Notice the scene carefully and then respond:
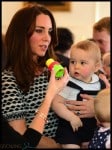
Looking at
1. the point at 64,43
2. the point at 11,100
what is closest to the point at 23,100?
the point at 11,100

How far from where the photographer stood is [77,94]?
5.62 ft

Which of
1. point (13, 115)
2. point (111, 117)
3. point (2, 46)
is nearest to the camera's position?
point (2, 46)

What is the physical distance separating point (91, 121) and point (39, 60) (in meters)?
0.40

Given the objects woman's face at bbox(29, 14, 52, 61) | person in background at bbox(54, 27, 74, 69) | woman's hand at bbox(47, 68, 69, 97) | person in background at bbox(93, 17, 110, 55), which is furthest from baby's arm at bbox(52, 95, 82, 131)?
person in background at bbox(54, 27, 74, 69)

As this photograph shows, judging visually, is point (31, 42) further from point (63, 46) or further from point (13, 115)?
point (63, 46)

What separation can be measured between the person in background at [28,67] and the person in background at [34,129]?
0.10 meters

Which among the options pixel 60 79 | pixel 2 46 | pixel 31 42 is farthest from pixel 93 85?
pixel 2 46

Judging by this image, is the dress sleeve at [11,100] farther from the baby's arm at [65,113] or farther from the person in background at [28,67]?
the baby's arm at [65,113]

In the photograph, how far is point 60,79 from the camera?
1572 millimetres

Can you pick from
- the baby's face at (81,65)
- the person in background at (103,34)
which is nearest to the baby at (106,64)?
the person in background at (103,34)

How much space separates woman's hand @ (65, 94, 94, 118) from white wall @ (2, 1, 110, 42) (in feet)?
3.91

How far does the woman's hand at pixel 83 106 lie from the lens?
1.69 metres

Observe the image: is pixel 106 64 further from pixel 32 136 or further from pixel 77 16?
pixel 77 16

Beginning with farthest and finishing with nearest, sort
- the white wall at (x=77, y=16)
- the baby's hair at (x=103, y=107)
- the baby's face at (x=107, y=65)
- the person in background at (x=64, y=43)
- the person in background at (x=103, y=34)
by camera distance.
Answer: the white wall at (x=77, y=16) → the person in background at (x=64, y=43) → the person in background at (x=103, y=34) → the baby's face at (x=107, y=65) → the baby's hair at (x=103, y=107)
